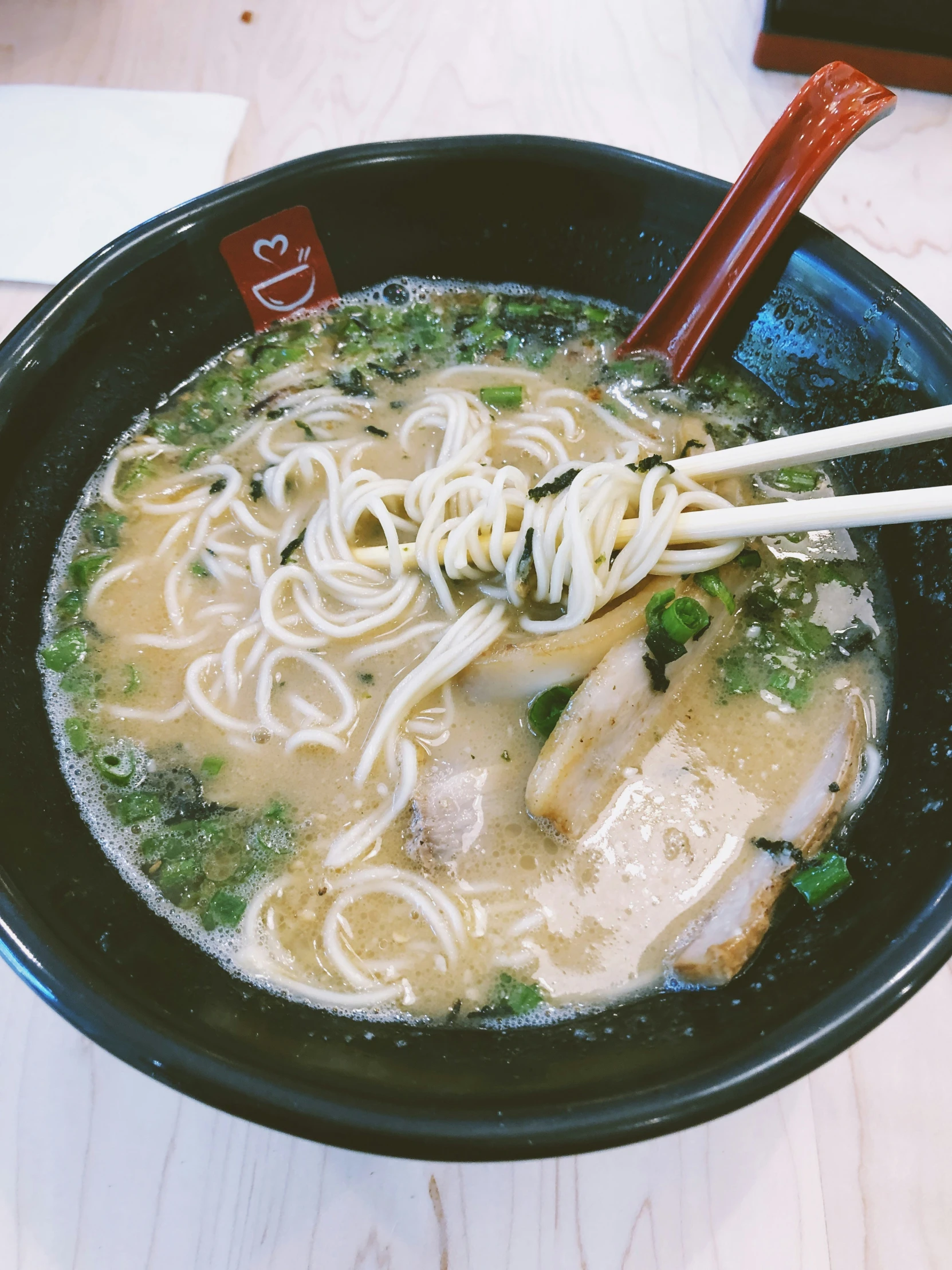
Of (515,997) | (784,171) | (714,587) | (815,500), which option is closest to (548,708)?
(714,587)

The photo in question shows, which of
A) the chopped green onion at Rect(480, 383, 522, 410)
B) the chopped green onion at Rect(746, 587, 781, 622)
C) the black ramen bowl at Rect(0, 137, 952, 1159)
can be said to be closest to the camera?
the black ramen bowl at Rect(0, 137, 952, 1159)

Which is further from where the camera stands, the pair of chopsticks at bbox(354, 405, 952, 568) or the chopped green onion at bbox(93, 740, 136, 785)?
the chopped green onion at bbox(93, 740, 136, 785)

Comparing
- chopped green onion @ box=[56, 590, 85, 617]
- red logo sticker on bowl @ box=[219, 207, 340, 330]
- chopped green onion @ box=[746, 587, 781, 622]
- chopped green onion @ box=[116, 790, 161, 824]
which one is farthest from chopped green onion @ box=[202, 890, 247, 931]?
red logo sticker on bowl @ box=[219, 207, 340, 330]

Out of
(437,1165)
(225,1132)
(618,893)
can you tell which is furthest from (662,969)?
(225,1132)

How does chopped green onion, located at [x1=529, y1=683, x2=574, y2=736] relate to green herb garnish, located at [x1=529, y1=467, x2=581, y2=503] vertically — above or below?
below

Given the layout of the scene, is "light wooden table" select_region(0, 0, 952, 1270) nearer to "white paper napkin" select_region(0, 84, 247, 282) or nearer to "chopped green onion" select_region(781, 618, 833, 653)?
"chopped green onion" select_region(781, 618, 833, 653)

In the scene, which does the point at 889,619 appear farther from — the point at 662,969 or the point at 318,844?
the point at 318,844

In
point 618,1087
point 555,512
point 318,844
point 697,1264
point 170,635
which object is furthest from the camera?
Result: point 170,635
